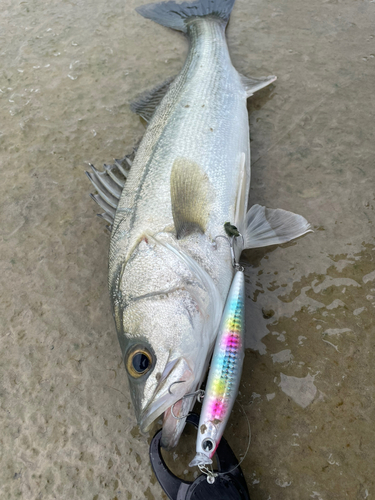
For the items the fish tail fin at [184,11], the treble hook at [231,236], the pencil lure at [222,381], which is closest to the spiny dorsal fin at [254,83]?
the fish tail fin at [184,11]

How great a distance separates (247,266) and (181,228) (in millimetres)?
559

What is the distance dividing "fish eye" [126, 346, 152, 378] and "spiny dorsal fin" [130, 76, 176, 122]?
92.2 inches

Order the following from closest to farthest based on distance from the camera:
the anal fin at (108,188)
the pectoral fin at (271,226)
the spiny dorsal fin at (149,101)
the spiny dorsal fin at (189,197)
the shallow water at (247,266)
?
the shallow water at (247,266) → the spiny dorsal fin at (189,197) → the pectoral fin at (271,226) → the anal fin at (108,188) → the spiny dorsal fin at (149,101)

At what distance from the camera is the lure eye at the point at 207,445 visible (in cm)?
153

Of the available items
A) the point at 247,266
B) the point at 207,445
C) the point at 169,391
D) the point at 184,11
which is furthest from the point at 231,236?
the point at 184,11

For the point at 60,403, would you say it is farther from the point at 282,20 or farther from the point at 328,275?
the point at 282,20

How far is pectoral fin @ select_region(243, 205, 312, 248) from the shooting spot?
2297 millimetres

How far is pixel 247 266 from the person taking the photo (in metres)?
2.33

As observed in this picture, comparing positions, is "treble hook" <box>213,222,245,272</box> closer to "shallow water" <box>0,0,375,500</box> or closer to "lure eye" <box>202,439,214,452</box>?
"shallow water" <box>0,0,375,500</box>

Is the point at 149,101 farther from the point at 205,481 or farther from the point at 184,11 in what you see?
the point at 205,481

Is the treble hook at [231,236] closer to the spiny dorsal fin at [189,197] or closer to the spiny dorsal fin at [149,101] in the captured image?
the spiny dorsal fin at [189,197]

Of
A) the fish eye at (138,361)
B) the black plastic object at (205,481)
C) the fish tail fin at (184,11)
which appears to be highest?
the fish tail fin at (184,11)

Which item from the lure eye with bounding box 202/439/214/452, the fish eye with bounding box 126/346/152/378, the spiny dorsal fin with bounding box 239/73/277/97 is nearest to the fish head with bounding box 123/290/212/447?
the fish eye with bounding box 126/346/152/378

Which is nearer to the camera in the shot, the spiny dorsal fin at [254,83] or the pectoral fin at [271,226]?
the pectoral fin at [271,226]
